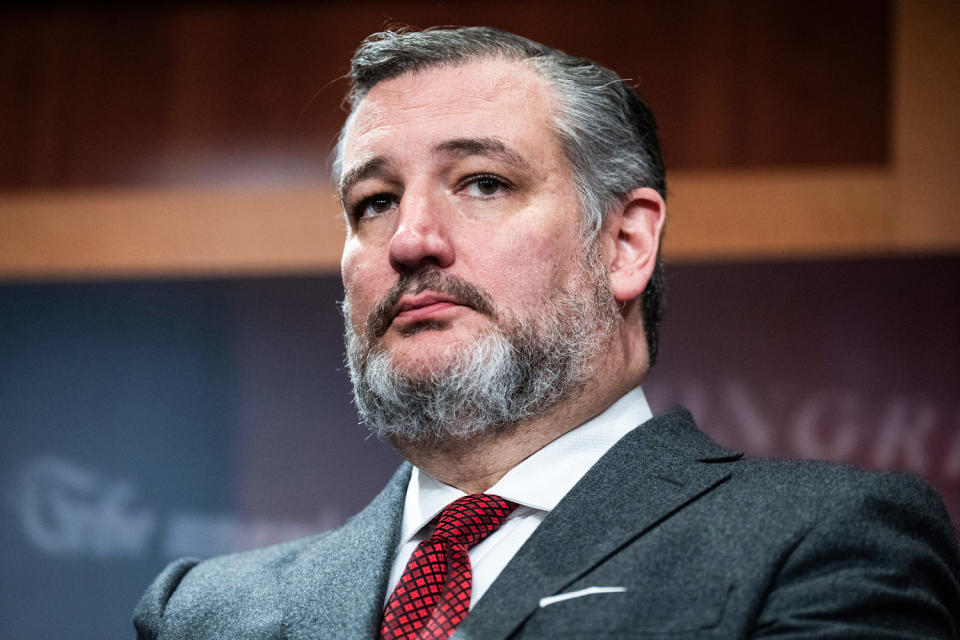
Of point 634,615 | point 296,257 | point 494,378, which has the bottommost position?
point 634,615

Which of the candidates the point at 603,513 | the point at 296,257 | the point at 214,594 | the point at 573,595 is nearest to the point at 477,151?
the point at 603,513

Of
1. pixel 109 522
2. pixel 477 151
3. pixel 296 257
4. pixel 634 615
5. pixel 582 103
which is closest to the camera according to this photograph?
pixel 634 615

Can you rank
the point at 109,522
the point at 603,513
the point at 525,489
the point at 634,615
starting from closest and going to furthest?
1. the point at 634,615
2. the point at 603,513
3. the point at 525,489
4. the point at 109,522

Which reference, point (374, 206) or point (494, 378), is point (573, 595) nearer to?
point (494, 378)

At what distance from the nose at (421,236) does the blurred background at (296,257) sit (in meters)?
1.10

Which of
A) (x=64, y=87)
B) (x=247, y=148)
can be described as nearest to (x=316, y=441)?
(x=247, y=148)

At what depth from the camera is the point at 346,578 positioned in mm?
1438

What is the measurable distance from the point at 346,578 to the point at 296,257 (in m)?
1.49

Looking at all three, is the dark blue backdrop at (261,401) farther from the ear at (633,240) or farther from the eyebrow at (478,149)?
the eyebrow at (478,149)

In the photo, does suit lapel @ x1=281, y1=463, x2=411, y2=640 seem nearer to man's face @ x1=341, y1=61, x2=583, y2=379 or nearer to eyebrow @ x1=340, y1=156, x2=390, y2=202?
man's face @ x1=341, y1=61, x2=583, y2=379

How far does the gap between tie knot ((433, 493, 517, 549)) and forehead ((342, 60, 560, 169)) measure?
53 centimetres

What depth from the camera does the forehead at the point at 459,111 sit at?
1.56 m

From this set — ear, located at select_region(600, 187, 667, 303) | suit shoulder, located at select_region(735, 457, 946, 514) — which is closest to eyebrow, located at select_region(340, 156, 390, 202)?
ear, located at select_region(600, 187, 667, 303)

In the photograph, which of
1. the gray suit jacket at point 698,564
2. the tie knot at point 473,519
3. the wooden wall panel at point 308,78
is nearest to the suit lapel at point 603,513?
the gray suit jacket at point 698,564
